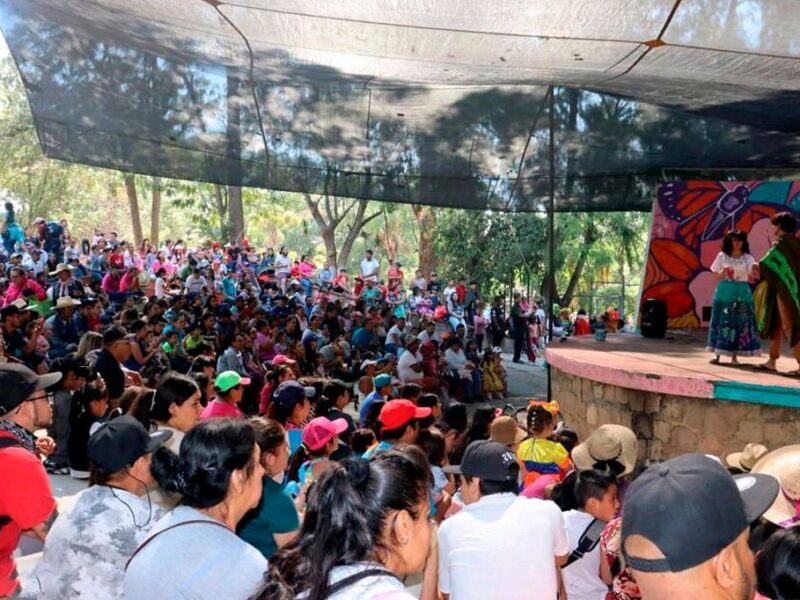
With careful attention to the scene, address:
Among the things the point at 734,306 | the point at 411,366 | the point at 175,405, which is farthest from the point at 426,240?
the point at 175,405

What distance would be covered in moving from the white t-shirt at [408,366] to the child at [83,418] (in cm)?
571

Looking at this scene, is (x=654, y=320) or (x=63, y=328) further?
(x=654, y=320)

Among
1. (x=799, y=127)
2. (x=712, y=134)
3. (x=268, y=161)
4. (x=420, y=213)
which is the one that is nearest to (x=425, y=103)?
(x=268, y=161)

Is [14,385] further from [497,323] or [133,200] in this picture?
[133,200]

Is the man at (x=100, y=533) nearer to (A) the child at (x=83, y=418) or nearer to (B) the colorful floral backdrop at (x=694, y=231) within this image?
(A) the child at (x=83, y=418)

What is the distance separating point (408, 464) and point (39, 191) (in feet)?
116

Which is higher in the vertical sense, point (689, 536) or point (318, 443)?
point (689, 536)

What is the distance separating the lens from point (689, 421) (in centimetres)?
715

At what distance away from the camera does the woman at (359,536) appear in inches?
63.0

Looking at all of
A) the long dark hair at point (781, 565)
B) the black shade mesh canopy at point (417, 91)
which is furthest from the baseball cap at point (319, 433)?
the black shade mesh canopy at point (417, 91)

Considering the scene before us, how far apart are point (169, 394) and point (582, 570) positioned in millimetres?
2130

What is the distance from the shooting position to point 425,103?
941 centimetres

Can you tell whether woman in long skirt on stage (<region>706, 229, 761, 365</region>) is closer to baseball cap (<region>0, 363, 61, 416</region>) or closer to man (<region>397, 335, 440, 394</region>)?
man (<region>397, 335, 440, 394</region>)

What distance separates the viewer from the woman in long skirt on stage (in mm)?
7723
